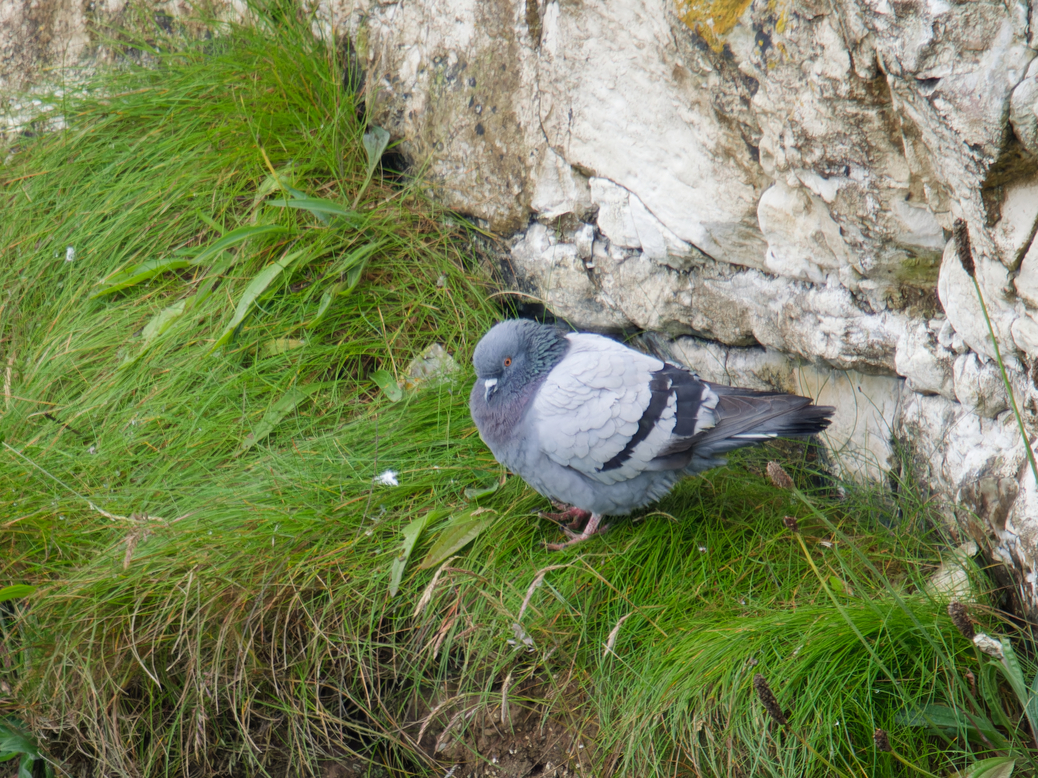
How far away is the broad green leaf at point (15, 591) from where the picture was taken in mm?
2430

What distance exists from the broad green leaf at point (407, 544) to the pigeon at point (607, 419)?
32 cm

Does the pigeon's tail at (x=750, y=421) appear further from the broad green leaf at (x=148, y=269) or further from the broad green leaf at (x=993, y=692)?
the broad green leaf at (x=148, y=269)

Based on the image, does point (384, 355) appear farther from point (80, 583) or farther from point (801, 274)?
point (801, 274)

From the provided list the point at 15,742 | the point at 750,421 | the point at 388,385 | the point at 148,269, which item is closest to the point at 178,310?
the point at 148,269

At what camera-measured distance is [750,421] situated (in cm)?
246

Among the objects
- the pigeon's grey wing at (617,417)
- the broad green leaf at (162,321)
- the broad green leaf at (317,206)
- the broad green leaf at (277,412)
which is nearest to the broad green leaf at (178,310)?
the broad green leaf at (162,321)

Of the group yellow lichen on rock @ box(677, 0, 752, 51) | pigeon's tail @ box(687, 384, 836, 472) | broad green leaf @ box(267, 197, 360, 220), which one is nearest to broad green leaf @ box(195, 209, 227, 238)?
broad green leaf @ box(267, 197, 360, 220)

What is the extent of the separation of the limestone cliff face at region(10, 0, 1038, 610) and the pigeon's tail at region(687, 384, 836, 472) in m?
A: 0.24

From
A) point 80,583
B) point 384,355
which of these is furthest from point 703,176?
point 80,583

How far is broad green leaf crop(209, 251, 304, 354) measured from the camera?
3012 millimetres

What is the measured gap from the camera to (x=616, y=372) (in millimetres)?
2568

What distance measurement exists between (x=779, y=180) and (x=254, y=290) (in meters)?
2.02

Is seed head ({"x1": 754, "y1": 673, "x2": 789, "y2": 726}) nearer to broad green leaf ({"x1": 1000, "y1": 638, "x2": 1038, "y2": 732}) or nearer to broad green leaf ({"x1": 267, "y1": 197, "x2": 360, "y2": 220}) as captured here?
broad green leaf ({"x1": 1000, "y1": 638, "x2": 1038, "y2": 732})

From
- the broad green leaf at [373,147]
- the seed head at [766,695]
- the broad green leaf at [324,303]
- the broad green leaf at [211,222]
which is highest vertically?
the broad green leaf at [373,147]
